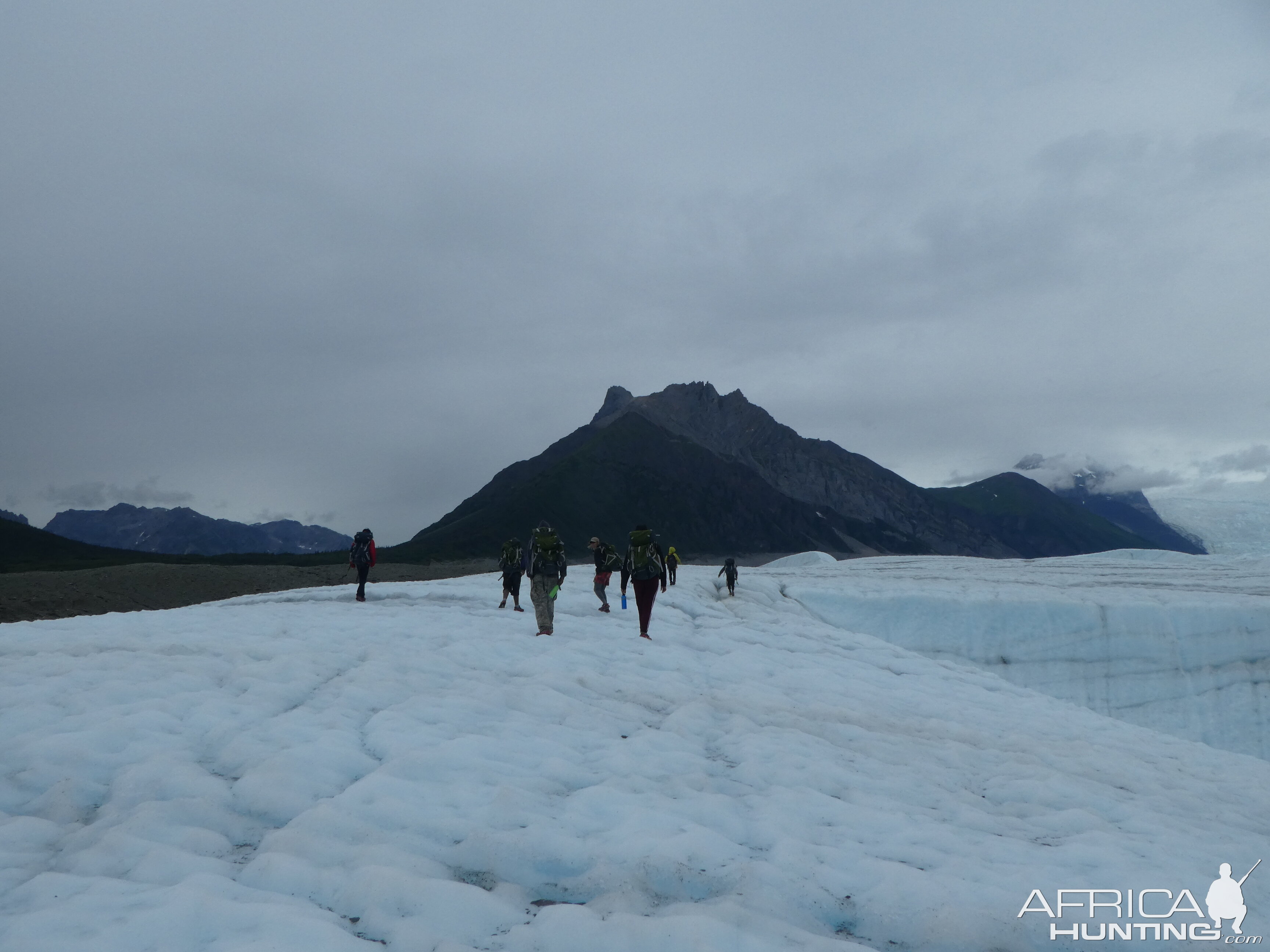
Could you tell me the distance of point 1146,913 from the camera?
248 inches

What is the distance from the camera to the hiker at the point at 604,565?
63.0ft

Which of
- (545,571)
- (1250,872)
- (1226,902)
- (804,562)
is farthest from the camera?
(804,562)

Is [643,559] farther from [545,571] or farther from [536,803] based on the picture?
[536,803]

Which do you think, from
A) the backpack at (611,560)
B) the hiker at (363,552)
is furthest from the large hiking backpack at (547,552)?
the hiker at (363,552)

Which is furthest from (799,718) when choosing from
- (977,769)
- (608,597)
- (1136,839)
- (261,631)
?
(608,597)

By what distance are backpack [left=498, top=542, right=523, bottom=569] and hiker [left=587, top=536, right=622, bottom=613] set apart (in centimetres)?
196

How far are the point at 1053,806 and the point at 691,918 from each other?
6338mm

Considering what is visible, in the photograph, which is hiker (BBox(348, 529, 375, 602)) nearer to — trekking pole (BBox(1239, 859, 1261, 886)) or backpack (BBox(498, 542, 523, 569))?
backpack (BBox(498, 542, 523, 569))

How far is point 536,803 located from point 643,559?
9.22 metres

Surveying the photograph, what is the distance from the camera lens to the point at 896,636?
88.7ft

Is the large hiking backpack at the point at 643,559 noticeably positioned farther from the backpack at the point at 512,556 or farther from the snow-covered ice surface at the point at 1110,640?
the snow-covered ice surface at the point at 1110,640

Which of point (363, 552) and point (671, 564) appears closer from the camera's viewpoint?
point (363, 552)

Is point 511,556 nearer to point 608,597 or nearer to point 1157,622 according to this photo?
point 608,597

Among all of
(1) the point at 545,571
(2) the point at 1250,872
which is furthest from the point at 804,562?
(2) the point at 1250,872
